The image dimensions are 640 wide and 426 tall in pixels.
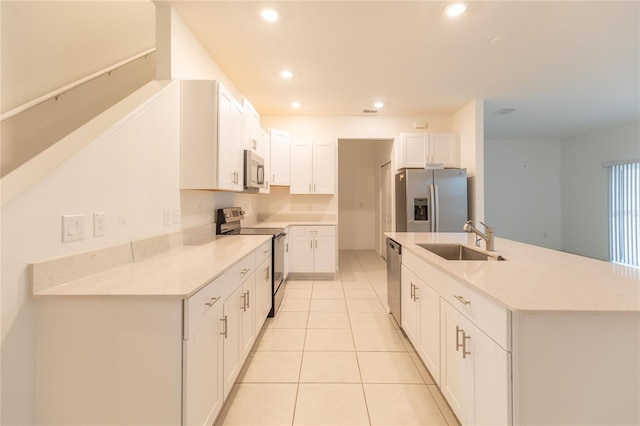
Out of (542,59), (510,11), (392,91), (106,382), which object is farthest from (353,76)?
(106,382)

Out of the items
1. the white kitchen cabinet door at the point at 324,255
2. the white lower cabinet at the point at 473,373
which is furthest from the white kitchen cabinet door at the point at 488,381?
the white kitchen cabinet door at the point at 324,255

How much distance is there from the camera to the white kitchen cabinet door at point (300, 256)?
451cm

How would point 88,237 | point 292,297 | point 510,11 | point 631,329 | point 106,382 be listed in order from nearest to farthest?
point 631,329 → point 106,382 → point 88,237 → point 510,11 → point 292,297

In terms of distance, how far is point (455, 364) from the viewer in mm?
1494

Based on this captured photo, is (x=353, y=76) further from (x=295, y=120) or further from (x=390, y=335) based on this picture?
(x=390, y=335)

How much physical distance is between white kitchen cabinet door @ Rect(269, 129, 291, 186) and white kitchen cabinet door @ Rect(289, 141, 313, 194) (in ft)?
0.28

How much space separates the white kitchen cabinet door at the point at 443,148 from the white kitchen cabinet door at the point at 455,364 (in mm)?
3614

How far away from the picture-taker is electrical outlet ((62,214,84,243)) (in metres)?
1.28

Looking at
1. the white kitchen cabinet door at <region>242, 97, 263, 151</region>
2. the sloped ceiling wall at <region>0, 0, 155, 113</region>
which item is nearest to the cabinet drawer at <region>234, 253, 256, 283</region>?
the white kitchen cabinet door at <region>242, 97, 263, 151</region>

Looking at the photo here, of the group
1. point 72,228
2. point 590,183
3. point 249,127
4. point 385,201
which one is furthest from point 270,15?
point 590,183

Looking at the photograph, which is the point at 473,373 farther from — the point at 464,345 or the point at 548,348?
the point at 548,348

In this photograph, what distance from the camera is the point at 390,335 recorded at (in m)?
2.63

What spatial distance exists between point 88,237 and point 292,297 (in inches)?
103

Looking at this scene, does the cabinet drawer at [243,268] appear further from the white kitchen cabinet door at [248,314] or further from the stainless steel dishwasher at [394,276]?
the stainless steel dishwasher at [394,276]
